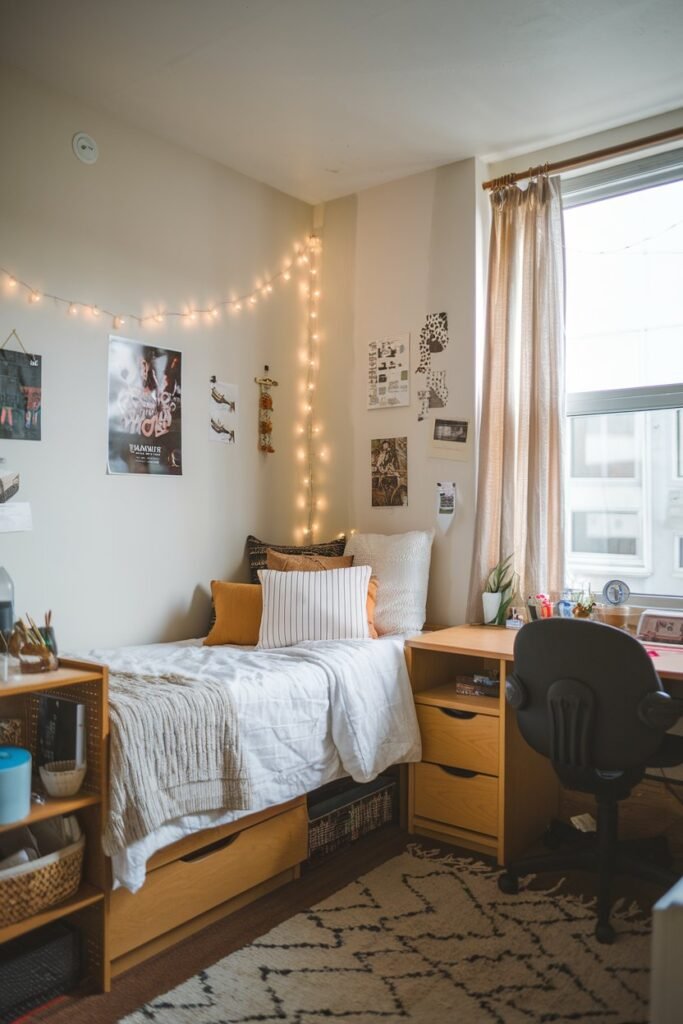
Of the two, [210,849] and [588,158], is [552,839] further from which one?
[588,158]

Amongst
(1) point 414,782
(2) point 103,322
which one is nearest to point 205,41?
(2) point 103,322

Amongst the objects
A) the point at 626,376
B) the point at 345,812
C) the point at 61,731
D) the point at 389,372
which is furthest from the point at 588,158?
the point at 61,731

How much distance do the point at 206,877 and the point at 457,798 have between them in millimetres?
922

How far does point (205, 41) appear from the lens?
2.44 m

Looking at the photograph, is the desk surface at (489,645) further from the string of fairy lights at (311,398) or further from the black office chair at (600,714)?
the string of fairy lights at (311,398)

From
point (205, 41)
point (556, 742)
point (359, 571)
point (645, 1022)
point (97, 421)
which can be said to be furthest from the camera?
point (359, 571)

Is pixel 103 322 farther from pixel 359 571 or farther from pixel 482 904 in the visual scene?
pixel 482 904

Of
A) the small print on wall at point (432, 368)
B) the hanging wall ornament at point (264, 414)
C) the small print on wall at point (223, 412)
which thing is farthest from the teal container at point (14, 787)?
the small print on wall at point (432, 368)

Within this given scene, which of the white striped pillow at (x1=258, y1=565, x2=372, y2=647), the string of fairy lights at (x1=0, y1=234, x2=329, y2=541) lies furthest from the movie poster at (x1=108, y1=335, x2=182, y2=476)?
the string of fairy lights at (x1=0, y1=234, x2=329, y2=541)

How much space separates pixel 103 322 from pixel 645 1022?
2.59 meters

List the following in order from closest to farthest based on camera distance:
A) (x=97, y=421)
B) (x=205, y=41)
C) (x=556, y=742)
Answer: (x=556, y=742) < (x=205, y=41) < (x=97, y=421)

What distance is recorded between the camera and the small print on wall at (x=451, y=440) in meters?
3.26

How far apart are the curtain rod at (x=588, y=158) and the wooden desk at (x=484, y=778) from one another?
1.78m

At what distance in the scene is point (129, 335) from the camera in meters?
2.92
